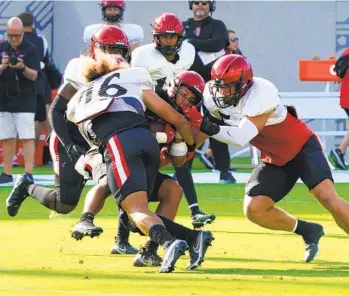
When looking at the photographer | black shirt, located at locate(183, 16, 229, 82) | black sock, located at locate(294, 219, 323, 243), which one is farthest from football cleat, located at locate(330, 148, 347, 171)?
black sock, located at locate(294, 219, 323, 243)

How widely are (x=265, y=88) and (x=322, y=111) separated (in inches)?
354

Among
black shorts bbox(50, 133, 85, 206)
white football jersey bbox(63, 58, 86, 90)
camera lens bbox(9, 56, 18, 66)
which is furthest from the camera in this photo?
camera lens bbox(9, 56, 18, 66)

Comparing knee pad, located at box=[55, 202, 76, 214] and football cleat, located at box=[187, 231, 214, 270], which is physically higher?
football cleat, located at box=[187, 231, 214, 270]

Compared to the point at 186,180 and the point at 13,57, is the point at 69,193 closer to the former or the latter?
the point at 186,180

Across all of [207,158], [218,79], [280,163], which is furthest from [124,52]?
[207,158]

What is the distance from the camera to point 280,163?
855 centimetres

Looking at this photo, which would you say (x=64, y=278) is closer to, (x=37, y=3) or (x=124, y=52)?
(x=124, y=52)

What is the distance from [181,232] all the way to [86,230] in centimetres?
58

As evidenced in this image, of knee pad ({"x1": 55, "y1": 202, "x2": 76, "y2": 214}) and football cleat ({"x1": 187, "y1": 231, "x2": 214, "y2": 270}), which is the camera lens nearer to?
knee pad ({"x1": 55, "y1": 202, "x2": 76, "y2": 214})

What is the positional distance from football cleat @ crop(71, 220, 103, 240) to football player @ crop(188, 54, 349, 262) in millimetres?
902

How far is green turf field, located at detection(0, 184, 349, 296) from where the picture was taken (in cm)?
699

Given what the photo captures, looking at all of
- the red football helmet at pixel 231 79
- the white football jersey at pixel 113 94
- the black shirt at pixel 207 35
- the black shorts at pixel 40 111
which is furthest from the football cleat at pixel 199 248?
the black shorts at pixel 40 111

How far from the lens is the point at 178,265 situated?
8023 mm

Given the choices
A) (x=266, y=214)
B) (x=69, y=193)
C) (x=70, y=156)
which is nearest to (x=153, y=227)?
(x=266, y=214)
